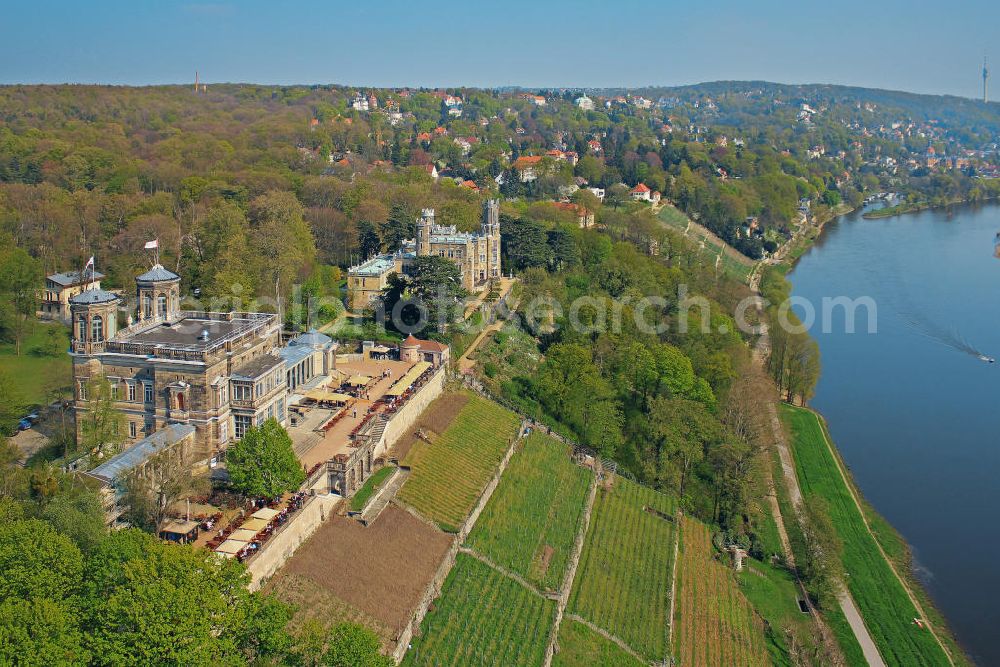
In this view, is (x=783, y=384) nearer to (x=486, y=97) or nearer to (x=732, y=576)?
(x=732, y=576)

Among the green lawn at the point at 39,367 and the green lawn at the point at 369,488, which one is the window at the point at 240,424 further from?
the green lawn at the point at 39,367

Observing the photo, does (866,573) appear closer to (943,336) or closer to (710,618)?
(710,618)

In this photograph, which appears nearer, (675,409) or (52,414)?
(52,414)

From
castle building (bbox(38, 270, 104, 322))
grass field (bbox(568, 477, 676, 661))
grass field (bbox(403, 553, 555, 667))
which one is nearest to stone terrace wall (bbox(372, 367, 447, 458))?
grass field (bbox(403, 553, 555, 667))

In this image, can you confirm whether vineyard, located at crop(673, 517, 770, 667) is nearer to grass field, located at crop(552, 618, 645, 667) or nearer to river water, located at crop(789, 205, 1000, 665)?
grass field, located at crop(552, 618, 645, 667)

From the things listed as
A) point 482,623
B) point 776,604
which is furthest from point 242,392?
point 776,604

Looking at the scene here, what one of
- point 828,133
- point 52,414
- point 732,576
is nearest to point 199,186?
point 52,414
